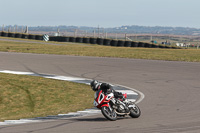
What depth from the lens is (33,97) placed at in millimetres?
13750

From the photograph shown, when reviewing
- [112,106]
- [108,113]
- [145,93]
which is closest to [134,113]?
[112,106]

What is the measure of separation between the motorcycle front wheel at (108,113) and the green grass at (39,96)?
1.77m

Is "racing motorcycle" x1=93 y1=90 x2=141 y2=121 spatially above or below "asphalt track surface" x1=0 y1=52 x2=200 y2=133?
above

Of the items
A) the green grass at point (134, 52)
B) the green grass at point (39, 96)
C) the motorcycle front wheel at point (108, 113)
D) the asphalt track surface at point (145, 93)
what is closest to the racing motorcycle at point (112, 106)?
the motorcycle front wheel at point (108, 113)

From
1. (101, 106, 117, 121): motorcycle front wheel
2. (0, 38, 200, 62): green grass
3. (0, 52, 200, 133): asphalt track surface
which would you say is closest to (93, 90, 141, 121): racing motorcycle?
(101, 106, 117, 121): motorcycle front wheel

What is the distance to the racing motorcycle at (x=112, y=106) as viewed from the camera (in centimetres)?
883

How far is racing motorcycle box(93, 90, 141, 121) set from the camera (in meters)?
8.83

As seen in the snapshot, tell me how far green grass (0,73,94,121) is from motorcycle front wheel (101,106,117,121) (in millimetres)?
1767

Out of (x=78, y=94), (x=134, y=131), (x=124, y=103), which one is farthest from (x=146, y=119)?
(x=78, y=94)

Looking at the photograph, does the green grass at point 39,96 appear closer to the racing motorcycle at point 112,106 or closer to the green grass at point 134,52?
the racing motorcycle at point 112,106

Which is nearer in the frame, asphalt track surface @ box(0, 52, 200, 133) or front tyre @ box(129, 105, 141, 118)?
asphalt track surface @ box(0, 52, 200, 133)

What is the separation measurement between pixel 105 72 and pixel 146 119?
35.1 feet

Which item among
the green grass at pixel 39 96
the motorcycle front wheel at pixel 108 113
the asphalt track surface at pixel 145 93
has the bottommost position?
the green grass at pixel 39 96

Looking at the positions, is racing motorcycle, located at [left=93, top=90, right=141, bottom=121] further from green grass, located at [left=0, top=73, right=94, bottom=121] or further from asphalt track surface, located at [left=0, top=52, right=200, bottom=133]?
green grass, located at [left=0, top=73, right=94, bottom=121]
